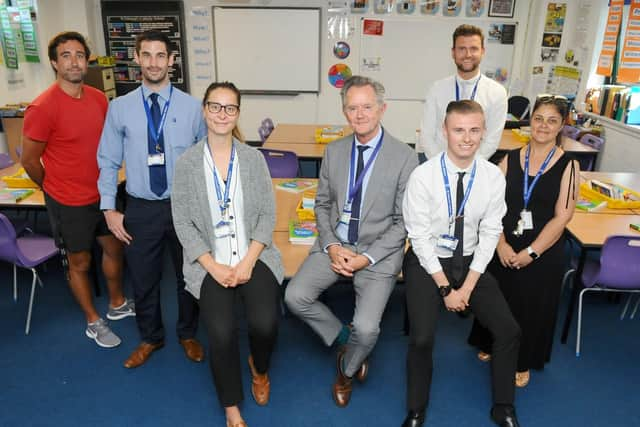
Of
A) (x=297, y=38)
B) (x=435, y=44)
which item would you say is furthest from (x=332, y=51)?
(x=435, y=44)

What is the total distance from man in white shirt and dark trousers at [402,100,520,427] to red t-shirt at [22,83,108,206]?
1711 millimetres

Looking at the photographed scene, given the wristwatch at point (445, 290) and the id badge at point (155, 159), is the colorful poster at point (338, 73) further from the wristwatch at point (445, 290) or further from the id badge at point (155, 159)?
the wristwatch at point (445, 290)

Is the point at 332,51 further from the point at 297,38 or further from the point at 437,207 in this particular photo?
the point at 437,207

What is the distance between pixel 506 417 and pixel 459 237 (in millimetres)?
893

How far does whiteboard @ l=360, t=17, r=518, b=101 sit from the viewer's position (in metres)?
7.02

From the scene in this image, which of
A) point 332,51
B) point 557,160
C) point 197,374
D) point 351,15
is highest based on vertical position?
point 351,15

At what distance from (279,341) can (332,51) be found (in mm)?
5307

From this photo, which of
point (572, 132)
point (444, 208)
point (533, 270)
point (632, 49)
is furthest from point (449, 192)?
point (632, 49)

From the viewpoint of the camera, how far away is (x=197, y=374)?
2.67 meters

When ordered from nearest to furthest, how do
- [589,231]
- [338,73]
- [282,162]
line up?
1. [589,231]
2. [282,162]
3. [338,73]

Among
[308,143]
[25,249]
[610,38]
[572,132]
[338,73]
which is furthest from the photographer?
[338,73]

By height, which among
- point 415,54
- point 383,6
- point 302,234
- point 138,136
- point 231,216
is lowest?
point 302,234

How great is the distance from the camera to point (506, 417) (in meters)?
2.30

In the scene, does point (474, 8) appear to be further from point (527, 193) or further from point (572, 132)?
point (527, 193)
